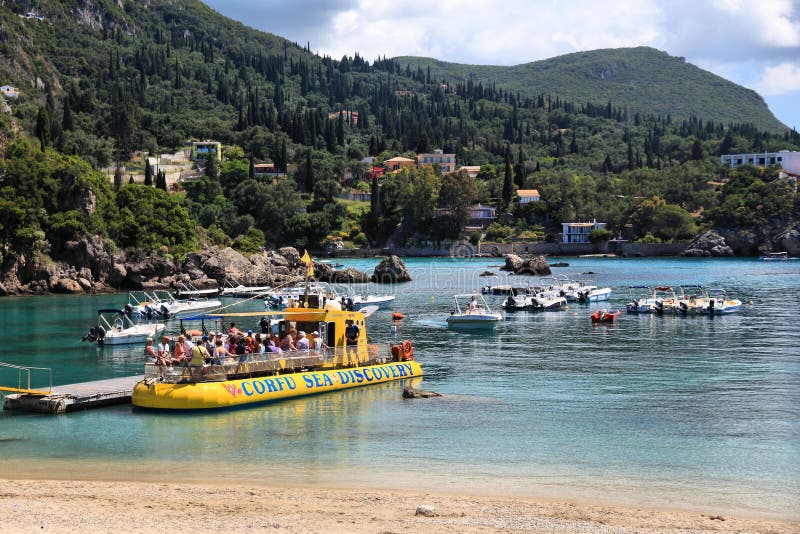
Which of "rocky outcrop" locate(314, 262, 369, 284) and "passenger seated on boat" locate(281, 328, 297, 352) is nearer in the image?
"passenger seated on boat" locate(281, 328, 297, 352)

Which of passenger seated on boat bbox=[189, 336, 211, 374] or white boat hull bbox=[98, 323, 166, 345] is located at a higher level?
passenger seated on boat bbox=[189, 336, 211, 374]

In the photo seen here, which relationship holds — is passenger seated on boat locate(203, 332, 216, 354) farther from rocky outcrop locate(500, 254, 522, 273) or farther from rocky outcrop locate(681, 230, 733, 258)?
rocky outcrop locate(681, 230, 733, 258)

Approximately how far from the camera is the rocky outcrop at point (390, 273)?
360 feet

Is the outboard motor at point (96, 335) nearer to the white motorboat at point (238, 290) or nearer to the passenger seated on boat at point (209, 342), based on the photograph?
the passenger seated on boat at point (209, 342)

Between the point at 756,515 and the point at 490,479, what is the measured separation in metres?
5.81

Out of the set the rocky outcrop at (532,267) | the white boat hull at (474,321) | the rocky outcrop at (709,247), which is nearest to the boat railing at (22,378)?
the white boat hull at (474,321)

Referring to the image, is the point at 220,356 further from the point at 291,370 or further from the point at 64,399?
the point at 64,399

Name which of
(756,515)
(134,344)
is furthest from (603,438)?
(134,344)

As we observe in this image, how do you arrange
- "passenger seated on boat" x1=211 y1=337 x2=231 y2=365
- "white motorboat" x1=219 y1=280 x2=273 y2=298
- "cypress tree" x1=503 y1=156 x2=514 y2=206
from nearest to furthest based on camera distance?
"passenger seated on boat" x1=211 y1=337 x2=231 y2=365 < "white motorboat" x1=219 y1=280 x2=273 y2=298 < "cypress tree" x1=503 y1=156 x2=514 y2=206

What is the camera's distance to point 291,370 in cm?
3150

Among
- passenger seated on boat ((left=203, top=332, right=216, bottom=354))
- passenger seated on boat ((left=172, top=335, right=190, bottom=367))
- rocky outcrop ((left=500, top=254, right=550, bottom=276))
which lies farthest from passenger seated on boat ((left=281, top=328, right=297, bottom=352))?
rocky outcrop ((left=500, top=254, right=550, bottom=276))

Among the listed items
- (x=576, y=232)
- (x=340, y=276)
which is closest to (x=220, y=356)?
(x=340, y=276)

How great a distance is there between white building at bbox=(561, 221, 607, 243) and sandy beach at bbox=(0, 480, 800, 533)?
16848 centimetres

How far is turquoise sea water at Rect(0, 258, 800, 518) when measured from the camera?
833 inches
